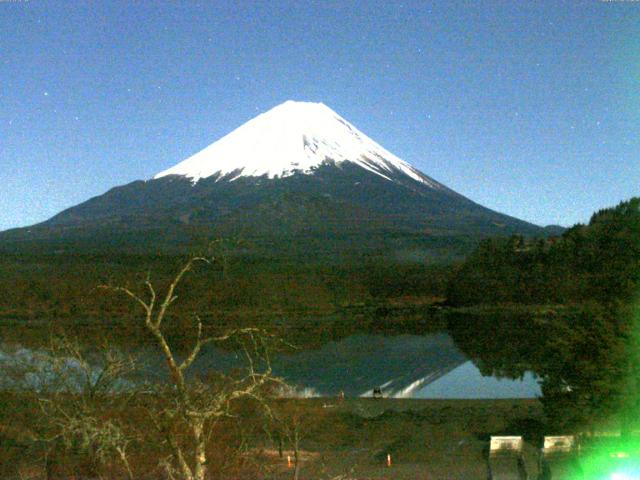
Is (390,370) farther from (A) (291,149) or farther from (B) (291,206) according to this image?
(A) (291,149)

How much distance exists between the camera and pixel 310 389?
26250 mm

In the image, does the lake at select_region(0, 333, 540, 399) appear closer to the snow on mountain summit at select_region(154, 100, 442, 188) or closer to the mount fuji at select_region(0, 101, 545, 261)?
the mount fuji at select_region(0, 101, 545, 261)

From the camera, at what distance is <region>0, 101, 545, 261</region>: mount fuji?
85938mm

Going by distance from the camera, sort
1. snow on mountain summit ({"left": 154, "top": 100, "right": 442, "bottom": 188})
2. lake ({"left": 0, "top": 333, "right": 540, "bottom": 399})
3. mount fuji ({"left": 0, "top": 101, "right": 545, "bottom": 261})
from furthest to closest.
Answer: snow on mountain summit ({"left": 154, "top": 100, "right": 442, "bottom": 188})
mount fuji ({"left": 0, "top": 101, "right": 545, "bottom": 261})
lake ({"left": 0, "top": 333, "right": 540, "bottom": 399})

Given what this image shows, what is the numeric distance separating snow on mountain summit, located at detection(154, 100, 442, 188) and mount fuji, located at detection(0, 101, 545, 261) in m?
0.20

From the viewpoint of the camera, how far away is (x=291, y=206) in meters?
103

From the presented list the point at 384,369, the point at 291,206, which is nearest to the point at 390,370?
the point at 384,369

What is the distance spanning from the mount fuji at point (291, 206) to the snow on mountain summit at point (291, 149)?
0.66ft

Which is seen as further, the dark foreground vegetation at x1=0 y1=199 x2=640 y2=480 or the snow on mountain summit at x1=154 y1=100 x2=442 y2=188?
the snow on mountain summit at x1=154 y1=100 x2=442 y2=188

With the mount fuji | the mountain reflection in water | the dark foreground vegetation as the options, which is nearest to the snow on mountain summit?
the mount fuji

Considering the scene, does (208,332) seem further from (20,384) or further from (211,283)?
(20,384)

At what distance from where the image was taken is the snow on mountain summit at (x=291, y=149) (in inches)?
4934

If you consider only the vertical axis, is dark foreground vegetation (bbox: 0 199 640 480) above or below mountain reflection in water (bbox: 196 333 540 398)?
above

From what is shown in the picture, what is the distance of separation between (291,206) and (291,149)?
98.5ft
